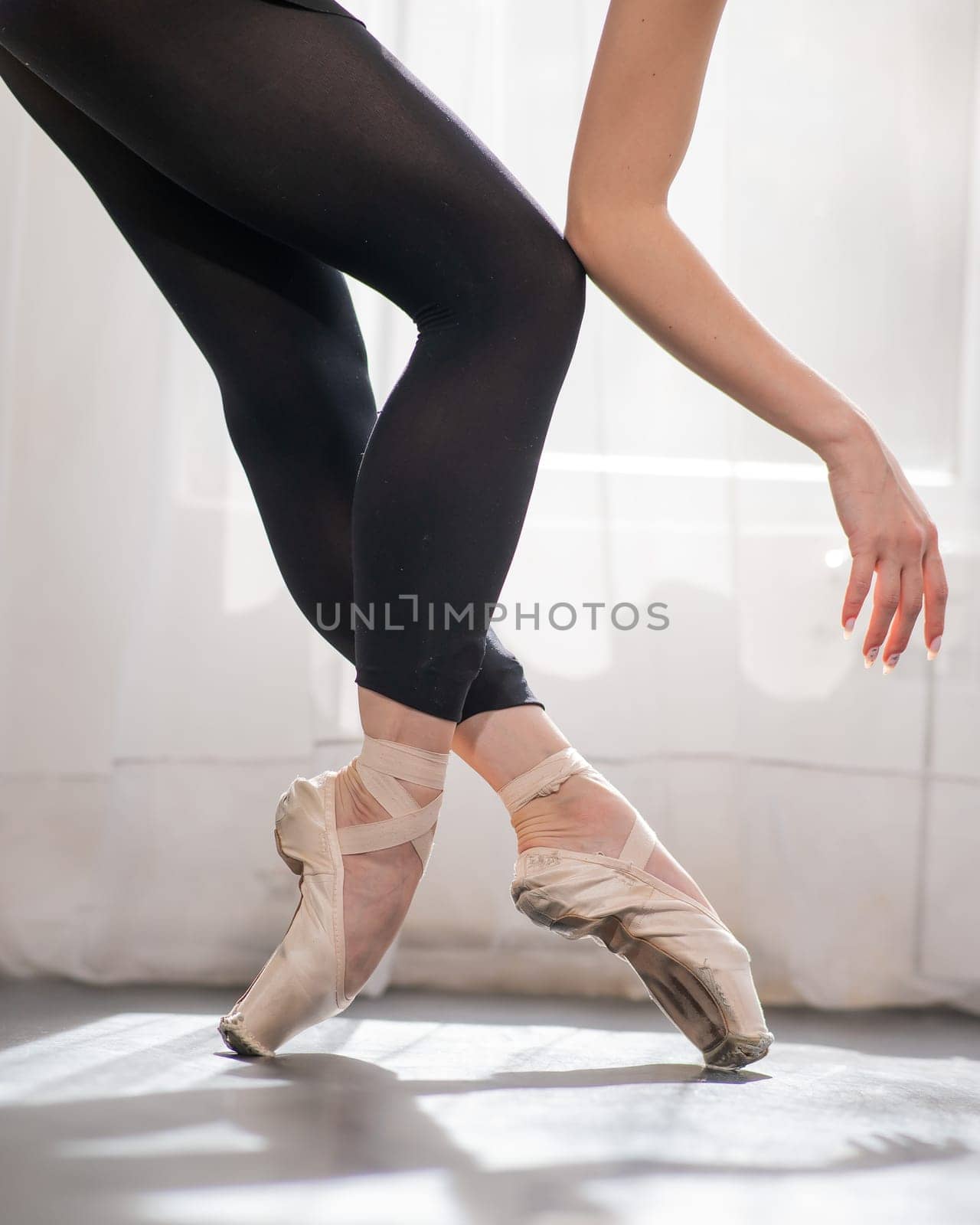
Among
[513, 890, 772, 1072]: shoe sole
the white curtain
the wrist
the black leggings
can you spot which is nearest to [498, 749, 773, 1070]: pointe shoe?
[513, 890, 772, 1072]: shoe sole

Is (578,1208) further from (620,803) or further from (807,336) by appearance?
(807,336)

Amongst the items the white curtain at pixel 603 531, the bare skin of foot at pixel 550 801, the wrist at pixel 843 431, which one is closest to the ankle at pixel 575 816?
the bare skin of foot at pixel 550 801

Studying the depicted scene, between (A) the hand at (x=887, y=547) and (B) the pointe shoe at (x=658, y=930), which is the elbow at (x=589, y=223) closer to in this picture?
(A) the hand at (x=887, y=547)

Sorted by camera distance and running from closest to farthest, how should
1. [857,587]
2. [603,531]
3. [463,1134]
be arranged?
[463,1134] → [857,587] → [603,531]

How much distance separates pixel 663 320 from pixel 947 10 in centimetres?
106

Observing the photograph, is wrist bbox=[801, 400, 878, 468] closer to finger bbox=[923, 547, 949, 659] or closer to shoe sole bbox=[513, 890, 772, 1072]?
finger bbox=[923, 547, 949, 659]

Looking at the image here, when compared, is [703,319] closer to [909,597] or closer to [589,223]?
[589,223]

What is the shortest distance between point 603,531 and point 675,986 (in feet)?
2.51

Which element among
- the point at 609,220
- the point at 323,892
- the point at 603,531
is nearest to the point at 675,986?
the point at 323,892

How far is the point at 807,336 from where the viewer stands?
1.36 meters

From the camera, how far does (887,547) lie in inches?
23.3

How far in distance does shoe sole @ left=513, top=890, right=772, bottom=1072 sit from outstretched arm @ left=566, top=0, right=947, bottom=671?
224mm

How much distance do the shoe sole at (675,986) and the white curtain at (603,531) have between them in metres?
0.61

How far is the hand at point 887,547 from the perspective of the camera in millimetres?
586
